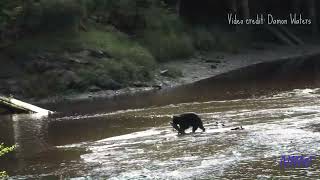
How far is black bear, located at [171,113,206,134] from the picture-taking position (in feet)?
54.8

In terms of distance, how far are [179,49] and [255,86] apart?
8543mm

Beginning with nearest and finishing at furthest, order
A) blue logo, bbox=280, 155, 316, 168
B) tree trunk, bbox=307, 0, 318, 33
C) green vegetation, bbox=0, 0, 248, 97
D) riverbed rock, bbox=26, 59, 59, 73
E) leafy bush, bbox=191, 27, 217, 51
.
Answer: blue logo, bbox=280, 155, 316, 168, green vegetation, bbox=0, 0, 248, 97, riverbed rock, bbox=26, 59, 59, 73, leafy bush, bbox=191, 27, 217, 51, tree trunk, bbox=307, 0, 318, 33

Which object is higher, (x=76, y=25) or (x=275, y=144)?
(x=76, y=25)

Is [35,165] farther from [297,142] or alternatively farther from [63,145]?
[297,142]

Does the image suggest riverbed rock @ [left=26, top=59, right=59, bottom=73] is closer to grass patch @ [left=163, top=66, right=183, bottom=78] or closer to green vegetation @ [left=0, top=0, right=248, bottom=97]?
green vegetation @ [left=0, top=0, right=248, bottom=97]

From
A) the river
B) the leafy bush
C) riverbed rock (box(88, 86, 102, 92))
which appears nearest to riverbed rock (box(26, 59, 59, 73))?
riverbed rock (box(88, 86, 102, 92))

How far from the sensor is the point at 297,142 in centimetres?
1423

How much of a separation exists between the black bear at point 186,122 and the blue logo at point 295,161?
3.95m

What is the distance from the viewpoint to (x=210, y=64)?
1359 inches

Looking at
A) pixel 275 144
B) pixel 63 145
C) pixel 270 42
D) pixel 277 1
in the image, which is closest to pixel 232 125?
pixel 275 144

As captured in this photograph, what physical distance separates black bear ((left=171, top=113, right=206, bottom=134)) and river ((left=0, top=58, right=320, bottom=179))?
0.32 metres

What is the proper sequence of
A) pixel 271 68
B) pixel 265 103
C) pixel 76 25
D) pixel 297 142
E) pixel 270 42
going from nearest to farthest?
pixel 297 142
pixel 265 103
pixel 76 25
pixel 271 68
pixel 270 42

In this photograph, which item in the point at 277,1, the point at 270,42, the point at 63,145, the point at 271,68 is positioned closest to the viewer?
the point at 63,145

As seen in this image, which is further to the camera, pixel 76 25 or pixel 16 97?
pixel 76 25
